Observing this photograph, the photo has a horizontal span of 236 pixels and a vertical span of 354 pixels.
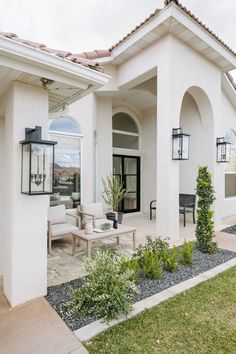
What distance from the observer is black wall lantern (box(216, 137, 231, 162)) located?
7891 mm

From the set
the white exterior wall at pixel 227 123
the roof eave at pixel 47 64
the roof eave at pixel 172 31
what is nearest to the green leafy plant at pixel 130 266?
the roof eave at pixel 47 64

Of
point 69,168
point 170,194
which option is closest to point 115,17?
point 69,168

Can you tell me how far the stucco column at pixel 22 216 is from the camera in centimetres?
315

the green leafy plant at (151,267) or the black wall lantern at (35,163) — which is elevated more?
the black wall lantern at (35,163)

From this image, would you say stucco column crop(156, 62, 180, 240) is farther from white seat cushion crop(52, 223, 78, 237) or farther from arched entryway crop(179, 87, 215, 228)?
white seat cushion crop(52, 223, 78, 237)

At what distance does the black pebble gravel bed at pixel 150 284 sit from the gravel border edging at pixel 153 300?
3.3 inches

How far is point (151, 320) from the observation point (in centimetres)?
288

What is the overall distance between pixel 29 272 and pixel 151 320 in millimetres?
1861

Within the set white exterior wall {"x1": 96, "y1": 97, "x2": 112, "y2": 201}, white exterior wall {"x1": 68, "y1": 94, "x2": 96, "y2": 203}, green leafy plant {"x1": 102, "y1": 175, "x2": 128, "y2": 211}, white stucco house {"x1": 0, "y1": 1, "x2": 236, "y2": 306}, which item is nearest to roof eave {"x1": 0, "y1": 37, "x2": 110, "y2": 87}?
white stucco house {"x1": 0, "y1": 1, "x2": 236, "y2": 306}

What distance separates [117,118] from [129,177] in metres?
2.91

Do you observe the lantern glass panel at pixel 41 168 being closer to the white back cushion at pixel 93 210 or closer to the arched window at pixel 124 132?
the white back cushion at pixel 93 210

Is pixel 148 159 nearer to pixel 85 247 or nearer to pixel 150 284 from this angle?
pixel 85 247

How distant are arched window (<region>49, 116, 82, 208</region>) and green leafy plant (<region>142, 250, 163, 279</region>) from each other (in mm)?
4114

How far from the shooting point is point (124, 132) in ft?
35.1
